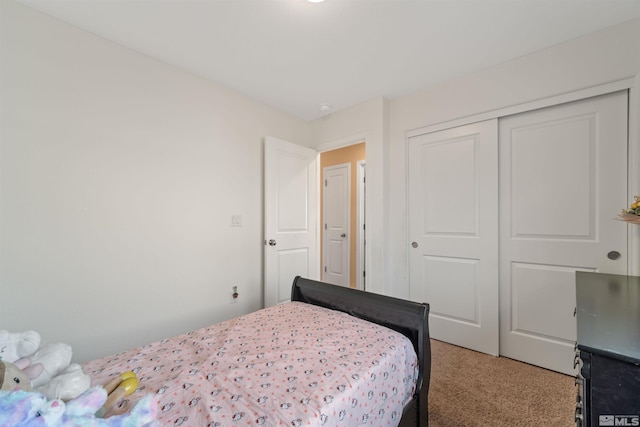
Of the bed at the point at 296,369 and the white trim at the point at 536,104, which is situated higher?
the white trim at the point at 536,104

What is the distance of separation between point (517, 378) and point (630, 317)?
4.30ft

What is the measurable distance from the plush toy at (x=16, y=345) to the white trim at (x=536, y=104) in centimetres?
290

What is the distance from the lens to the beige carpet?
150 cm

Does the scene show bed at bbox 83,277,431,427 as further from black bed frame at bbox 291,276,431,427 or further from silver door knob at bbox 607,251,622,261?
silver door knob at bbox 607,251,622,261

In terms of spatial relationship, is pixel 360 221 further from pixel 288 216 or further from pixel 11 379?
pixel 11 379

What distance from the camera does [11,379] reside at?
0.66 metres

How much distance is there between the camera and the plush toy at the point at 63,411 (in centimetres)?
52

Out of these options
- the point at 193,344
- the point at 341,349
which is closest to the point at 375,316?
the point at 341,349

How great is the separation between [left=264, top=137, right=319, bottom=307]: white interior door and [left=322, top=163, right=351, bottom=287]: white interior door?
1030 millimetres

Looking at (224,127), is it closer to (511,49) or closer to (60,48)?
(60,48)

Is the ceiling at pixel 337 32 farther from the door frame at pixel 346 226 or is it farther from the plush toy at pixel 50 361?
→ the door frame at pixel 346 226

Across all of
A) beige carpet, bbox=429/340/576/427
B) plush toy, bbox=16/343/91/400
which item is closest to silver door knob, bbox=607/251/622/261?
beige carpet, bbox=429/340/576/427

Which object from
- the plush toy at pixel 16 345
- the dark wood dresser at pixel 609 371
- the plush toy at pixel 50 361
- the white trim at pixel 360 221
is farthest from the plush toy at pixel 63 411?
the white trim at pixel 360 221

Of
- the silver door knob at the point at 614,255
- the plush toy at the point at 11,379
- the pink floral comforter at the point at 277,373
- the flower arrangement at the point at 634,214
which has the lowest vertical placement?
the pink floral comforter at the point at 277,373
